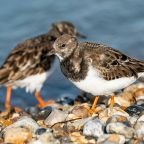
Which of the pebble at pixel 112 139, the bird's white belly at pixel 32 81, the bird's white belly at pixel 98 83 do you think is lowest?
the pebble at pixel 112 139

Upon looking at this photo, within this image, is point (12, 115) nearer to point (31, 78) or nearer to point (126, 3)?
point (31, 78)

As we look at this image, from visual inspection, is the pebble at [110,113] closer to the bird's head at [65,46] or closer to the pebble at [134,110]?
the pebble at [134,110]

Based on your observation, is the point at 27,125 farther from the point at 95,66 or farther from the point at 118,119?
the point at 95,66

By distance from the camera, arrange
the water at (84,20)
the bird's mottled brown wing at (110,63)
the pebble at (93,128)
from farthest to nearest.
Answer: the water at (84,20)
the bird's mottled brown wing at (110,63)
the pebble at (93,128)

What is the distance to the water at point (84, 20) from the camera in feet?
34.6

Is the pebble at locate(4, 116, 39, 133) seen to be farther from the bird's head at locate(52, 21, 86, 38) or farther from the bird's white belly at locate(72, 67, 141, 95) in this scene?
the bird's head at locate(52, 21, 86, 38)

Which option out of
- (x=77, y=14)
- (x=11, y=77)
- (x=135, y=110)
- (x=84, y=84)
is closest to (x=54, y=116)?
(x=84, y=84)

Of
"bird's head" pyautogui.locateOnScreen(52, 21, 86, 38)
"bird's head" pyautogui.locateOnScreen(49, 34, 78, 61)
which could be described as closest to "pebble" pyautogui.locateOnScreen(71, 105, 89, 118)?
"bird's head" pyautogui.locateOnScreen(49, 34, 78, 61)

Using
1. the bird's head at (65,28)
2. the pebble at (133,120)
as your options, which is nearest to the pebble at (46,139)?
the pebble at (133,120)

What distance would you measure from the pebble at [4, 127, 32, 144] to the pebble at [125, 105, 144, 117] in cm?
117

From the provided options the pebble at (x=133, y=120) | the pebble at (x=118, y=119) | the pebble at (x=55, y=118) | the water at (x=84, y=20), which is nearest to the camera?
the pebble at (x=118, y=119)

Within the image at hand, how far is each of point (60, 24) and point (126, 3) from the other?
329 cm

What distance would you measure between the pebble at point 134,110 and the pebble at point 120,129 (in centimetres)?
73

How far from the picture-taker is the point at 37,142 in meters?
4.94
